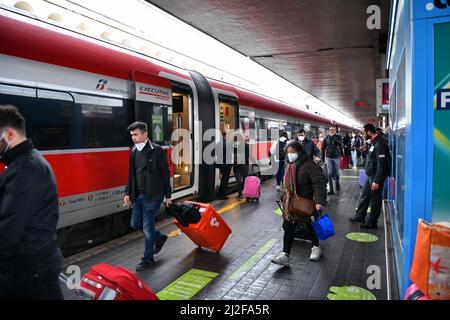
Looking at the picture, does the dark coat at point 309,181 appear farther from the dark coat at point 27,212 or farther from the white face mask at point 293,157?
the dark coat at point 27,212

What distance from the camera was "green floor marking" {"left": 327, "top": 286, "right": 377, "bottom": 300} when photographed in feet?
11.7

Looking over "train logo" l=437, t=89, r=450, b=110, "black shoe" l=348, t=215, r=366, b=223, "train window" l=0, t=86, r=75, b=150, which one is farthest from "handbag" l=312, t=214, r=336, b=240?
"train window" l=0, t=86, r=75, b=150

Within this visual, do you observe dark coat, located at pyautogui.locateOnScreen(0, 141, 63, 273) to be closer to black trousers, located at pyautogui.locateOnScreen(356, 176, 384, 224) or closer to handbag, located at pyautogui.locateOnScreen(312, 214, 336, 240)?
handbag, located at pyautogui.locateOnScreen(312, 214, 336, 240)

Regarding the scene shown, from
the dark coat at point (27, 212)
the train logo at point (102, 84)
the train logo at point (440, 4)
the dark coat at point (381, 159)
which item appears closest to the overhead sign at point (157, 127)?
the train logo at point (102, 84)

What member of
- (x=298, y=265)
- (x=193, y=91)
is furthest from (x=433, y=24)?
(x=193, y=91)

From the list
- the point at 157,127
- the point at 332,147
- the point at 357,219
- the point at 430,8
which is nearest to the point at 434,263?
the point at 430,8

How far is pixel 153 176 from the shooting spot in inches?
177

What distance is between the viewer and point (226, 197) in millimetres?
8883

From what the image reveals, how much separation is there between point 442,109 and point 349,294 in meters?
2.12

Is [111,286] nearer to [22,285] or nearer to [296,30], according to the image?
[22,285]

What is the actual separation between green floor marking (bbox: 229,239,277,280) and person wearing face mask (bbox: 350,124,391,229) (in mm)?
1914

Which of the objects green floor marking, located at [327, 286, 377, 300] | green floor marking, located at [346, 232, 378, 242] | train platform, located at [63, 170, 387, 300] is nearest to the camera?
green floor marking, located at [327, 286, 377, 300]
